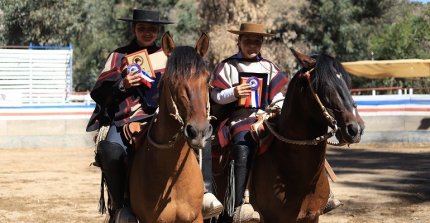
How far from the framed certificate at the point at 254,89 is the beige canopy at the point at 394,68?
2099cm

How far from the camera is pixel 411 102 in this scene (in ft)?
70.6

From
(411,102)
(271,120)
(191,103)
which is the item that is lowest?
(411,102)

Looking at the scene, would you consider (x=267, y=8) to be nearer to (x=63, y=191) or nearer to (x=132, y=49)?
(x=63, y=191)

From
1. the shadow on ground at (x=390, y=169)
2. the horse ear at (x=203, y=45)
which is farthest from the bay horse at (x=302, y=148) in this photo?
the shadow on ground at (x=390, y=169)

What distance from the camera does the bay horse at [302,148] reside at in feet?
19.6

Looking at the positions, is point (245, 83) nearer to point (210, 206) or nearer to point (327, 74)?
point (327, 74)

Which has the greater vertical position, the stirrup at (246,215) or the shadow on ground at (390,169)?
the stirrup at (246,215)

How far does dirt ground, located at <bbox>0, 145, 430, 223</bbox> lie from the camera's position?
11.1 meters

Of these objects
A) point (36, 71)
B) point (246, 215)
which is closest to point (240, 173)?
point (246, 215)

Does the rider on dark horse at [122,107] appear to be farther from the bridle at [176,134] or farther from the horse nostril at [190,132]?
the horse nostril at [190,132]

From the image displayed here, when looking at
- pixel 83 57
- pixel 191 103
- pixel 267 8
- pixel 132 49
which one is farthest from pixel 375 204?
pixel 83 57

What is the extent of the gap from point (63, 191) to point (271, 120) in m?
7.97

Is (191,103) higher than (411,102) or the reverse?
higher

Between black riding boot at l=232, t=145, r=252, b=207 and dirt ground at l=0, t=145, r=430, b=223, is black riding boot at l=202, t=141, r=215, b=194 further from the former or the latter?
dirt ground at l=0, t=145, r=430, b=223
